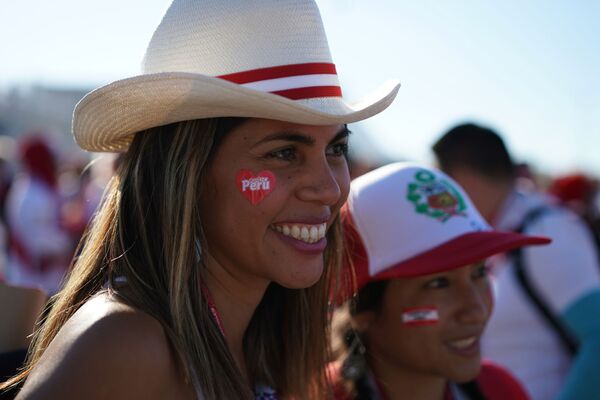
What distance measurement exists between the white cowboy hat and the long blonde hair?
8cm

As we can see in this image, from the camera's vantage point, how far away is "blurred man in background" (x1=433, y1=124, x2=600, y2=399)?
3.35m

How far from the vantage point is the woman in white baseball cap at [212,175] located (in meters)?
1.86

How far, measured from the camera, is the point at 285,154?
6.59ft

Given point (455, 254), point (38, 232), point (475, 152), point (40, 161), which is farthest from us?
point (40, 161)

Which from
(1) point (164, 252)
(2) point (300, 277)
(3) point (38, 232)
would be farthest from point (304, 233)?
(3) point (38, 232)

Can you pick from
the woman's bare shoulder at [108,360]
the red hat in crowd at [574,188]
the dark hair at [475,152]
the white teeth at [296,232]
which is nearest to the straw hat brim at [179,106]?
the white teeth at [296,232]

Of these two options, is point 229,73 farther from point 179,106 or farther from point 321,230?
point 321,230

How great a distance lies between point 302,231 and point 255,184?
186 millimetres

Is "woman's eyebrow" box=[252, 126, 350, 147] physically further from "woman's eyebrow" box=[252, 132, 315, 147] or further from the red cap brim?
the red cap brim

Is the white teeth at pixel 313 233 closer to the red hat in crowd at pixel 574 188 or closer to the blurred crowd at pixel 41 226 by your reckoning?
the blurred crowd at pixel 41 226

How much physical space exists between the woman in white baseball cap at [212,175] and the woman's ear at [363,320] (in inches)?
29.1

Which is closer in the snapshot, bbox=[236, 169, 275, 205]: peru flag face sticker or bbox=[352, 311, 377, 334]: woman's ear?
bbox=[236, 169, 275, 205]: peru flag face sticker

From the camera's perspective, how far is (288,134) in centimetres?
198

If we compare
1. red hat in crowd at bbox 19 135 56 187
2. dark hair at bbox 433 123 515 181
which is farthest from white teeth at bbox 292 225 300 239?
red hat in crowd at bbox 19 135 56 187
